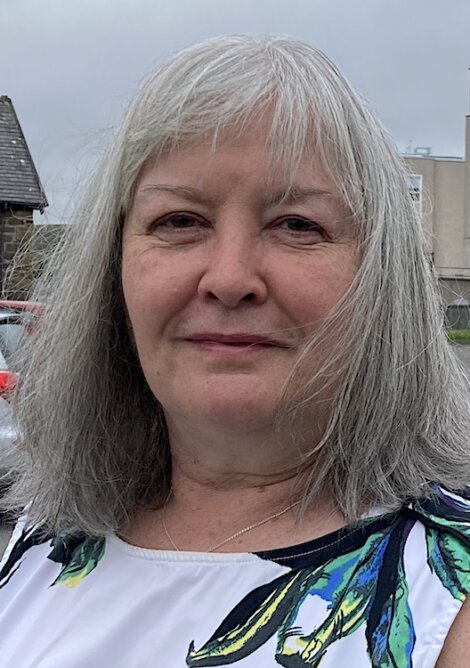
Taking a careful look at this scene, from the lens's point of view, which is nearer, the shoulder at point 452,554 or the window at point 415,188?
the shoulder at point 452,554

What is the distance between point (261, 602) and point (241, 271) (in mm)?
510

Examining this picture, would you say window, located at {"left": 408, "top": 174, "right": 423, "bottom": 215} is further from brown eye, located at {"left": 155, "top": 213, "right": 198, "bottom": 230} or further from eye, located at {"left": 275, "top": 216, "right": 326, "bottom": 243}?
brown eye, located at {"left": 155, "top": 213, "right": 198, "bottom": 230}

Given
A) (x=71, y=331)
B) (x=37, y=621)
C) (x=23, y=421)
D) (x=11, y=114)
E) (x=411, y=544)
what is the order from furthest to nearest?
(x=11, y=114), (x=23, y=421), (x=71, y=331), (x=37, y=621), (x=411, y=544)

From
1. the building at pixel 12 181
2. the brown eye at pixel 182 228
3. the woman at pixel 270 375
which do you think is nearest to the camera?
the woman at pixel 270 375

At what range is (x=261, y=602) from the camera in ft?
4.10

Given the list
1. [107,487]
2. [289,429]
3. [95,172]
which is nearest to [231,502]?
[289,429]

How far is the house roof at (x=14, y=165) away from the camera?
1566 centimetres

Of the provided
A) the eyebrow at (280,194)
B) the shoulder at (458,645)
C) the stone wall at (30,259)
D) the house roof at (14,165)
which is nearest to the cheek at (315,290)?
the eyebrow at (280,194)

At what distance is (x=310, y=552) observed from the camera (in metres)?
1.29

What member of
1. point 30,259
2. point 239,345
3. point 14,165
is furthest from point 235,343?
point 14,165

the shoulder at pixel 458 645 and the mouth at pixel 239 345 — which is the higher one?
the mouth at pixel 239 345

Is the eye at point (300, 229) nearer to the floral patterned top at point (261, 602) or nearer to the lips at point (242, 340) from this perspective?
the lips at point (242, 340)

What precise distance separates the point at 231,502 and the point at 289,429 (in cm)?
22

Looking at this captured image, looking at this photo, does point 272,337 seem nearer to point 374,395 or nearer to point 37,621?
point 374,395
